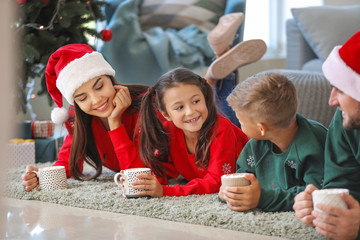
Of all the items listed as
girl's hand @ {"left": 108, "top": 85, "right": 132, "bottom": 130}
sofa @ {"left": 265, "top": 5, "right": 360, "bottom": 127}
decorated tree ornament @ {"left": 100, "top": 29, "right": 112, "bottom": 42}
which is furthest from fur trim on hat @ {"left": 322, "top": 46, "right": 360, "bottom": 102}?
decorated tree ornament @ {"left": 100, "top": 29, "right": 112, "bottom": 42}

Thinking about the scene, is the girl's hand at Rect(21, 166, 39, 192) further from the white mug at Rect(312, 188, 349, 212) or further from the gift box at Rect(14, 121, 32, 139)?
the white mug at Rect(312, 188, 349, 212)

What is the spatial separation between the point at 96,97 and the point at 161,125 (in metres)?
0.26

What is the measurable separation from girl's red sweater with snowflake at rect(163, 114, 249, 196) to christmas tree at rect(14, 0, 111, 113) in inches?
43.2

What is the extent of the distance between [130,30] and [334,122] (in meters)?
→ 2.00

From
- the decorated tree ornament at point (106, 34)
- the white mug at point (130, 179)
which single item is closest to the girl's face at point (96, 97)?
the white mug at point (130, 179)

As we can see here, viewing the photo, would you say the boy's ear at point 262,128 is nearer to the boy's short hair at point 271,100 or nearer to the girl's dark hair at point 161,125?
the boy's short hair at point 271,100

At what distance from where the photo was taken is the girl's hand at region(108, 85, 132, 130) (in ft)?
5.39

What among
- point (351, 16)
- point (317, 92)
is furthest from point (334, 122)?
point (351, 16)

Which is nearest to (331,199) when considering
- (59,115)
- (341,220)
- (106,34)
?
(341,220)

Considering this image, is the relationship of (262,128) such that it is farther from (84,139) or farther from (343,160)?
(84,139)

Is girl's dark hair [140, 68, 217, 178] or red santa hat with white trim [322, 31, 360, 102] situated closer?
red santa hat with white trim [322, 31, 360, 102]

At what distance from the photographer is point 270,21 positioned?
3.93m

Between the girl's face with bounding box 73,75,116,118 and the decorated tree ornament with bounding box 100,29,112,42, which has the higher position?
the decorated tree ornament with bounding box 100,29,112,42

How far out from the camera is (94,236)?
3.48ft
